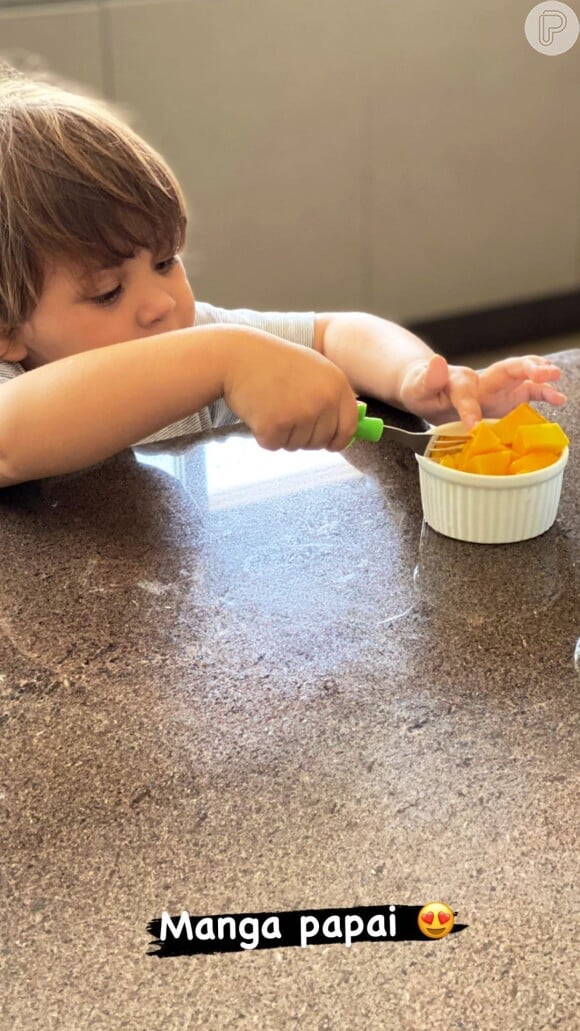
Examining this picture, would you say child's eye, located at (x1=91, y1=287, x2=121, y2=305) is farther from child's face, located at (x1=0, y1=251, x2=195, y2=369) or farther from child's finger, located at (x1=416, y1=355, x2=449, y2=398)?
child's finger, located at (x1=416, y1=355, x2=449, y2=398)

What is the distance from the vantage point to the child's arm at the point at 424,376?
0.75m

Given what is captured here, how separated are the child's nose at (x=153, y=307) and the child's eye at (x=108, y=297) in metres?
0.02

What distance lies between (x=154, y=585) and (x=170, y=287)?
11.8 inches

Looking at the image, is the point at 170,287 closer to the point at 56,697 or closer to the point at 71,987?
the point at 56,697

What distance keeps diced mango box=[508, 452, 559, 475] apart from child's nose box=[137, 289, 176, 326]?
0.29 metres

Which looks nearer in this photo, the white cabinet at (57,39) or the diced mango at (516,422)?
the diced mango at (516,422)

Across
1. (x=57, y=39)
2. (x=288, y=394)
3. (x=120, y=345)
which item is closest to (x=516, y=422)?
(x=288, y=394)

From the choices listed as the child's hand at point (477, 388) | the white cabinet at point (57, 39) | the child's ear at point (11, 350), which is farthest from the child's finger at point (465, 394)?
the white cabinet at point (57, 39)

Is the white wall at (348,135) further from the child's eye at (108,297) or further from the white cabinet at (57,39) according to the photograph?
the child's eye at (108,297)

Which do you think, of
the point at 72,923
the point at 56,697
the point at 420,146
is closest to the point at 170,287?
the point at 56,697

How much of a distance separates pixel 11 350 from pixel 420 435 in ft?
1.08

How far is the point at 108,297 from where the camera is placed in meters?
0.80

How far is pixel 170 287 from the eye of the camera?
838mm

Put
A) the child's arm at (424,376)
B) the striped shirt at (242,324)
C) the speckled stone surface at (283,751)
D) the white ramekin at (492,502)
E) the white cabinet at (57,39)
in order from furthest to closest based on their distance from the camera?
the white cabinet at (57,39) → the striped shirt at (242,324) → the child's arm at (424,376) → the white ramekin at (492,502) → the speckled stone surface at (283,751)
